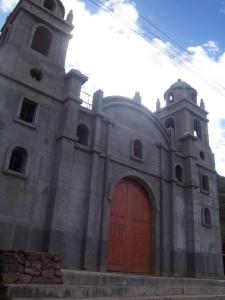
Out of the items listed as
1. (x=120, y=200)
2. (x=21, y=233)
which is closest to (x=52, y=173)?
(x=21, y=233)

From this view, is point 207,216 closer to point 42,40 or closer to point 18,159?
point 18,159

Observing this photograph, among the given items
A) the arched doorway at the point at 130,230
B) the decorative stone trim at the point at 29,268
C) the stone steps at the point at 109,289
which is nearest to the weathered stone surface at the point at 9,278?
the decorative stone trim at the point at 29,268

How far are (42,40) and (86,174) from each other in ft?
25.4

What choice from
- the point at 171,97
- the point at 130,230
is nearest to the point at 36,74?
the point at 130,230

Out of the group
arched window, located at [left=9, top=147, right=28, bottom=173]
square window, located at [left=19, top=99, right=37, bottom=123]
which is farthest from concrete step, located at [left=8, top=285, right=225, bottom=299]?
square window, located at [left=19, top=99, right=37, bottom=123]

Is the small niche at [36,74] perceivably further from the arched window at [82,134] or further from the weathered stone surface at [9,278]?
the weathered stone surface at [9,278]

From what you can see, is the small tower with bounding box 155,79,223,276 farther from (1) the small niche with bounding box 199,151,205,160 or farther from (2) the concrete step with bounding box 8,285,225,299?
(2) the concrete step with bounding box 8,285,225,299

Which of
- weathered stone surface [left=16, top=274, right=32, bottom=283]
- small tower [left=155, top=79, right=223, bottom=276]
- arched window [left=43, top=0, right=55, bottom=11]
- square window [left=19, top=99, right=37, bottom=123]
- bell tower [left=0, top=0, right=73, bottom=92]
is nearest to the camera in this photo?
weathered stone surface [left=16, top=274, right=32, bottom=283]

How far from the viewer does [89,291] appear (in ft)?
26.7

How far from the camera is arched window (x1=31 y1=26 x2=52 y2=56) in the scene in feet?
51.7

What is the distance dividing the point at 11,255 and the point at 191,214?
12.6 metres

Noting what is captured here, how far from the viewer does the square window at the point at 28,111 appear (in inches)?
522

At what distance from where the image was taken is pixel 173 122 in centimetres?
2184

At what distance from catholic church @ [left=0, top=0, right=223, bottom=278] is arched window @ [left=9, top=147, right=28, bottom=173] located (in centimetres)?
4
